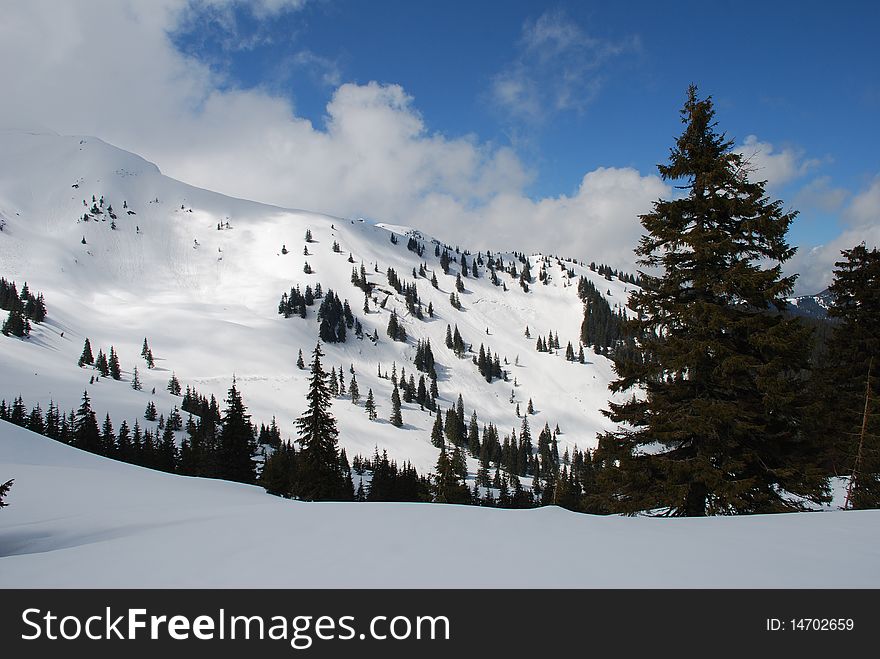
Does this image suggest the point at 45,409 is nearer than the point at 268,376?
Yes

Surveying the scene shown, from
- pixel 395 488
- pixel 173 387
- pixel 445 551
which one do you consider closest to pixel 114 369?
pixel 173 387

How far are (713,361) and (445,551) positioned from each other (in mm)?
8035

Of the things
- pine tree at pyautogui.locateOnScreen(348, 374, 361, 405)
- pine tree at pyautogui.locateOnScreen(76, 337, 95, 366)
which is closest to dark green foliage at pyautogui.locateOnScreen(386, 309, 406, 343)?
pine tree at pyautogui.locateOnScreen(348, 374, 361, 405)

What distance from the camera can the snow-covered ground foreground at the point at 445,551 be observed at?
425cm

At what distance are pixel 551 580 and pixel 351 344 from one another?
155 m

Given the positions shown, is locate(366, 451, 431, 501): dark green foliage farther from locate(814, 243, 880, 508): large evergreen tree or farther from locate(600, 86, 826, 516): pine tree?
locate(600, 86, 826, 516): pine tree

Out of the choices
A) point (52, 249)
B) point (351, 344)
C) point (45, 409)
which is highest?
point (52, 249)

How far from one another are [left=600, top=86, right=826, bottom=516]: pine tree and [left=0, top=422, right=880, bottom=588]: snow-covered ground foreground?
200 centimetres

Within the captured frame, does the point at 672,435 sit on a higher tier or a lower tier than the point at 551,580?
higher

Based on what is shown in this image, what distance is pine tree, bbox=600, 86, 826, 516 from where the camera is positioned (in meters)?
9.11

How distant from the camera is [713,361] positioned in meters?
9.70
